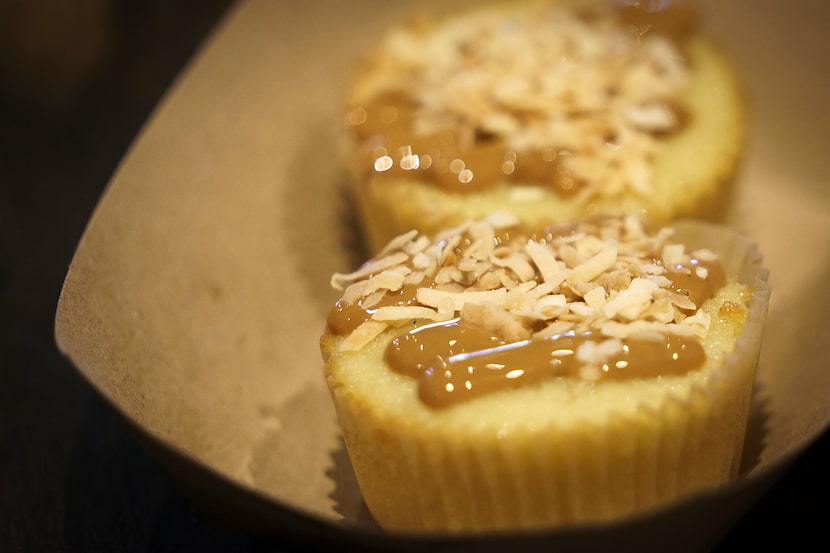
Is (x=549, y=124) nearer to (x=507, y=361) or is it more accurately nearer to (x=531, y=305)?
(x=531, y=305)

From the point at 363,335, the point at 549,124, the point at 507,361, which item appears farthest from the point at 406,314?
the point at 549,124

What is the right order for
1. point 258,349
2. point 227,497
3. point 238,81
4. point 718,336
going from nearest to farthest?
point 227,497 → point 718,336 → point 258,349 → point 238,81

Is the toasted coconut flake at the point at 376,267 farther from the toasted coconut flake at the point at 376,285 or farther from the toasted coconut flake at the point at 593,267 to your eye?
the toasted coconut flake at the point at 593,267

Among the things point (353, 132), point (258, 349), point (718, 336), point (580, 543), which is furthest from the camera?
point (353, 132)

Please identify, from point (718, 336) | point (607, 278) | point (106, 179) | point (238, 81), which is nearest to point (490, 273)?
point (607, 278)

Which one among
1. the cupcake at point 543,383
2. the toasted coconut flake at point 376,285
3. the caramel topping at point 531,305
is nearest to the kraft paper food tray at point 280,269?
the cupcake at point 543,383

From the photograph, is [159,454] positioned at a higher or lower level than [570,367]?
lower

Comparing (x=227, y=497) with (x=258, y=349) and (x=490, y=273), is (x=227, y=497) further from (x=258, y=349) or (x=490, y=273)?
(x=258, y=349)
